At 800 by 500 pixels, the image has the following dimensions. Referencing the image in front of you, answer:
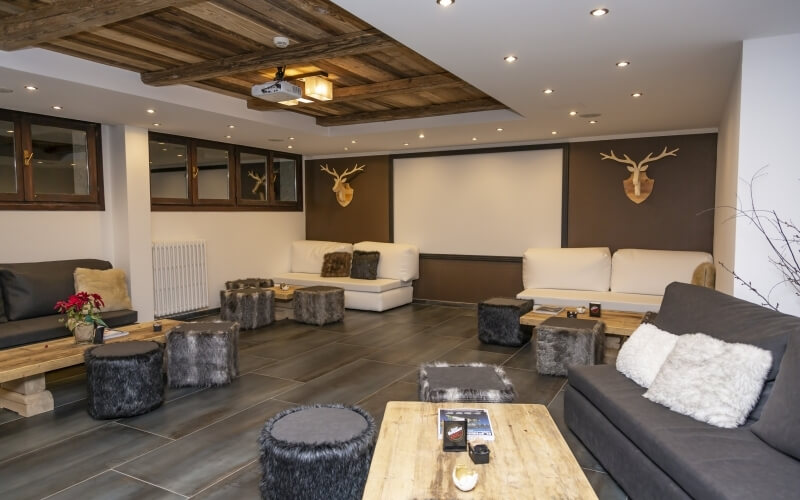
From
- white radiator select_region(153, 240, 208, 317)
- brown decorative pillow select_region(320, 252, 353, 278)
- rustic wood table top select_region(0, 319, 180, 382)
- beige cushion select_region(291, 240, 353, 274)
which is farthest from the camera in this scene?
beige cushion select_region(291, 240, 353, 274)

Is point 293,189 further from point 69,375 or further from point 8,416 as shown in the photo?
point 8,416

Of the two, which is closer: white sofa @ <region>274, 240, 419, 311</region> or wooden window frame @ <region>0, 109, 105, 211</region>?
wooden window frame @ <region>0, 109, 105, 211</region>

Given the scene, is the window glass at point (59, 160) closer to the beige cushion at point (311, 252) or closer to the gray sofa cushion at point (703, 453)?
the beige cushion at point (311, 252)

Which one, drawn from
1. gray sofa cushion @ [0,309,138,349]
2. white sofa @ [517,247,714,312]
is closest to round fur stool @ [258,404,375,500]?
gray sofa cushion @ [0,309,138,349]

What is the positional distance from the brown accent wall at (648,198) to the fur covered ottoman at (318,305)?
127 inches

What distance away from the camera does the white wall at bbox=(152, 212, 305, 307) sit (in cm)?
667

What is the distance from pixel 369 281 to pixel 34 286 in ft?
13.0

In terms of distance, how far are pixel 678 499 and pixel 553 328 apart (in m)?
2.40

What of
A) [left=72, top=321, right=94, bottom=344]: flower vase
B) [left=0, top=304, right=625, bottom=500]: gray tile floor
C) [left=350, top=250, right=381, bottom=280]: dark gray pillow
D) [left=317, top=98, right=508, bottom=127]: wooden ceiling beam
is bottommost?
[left=0, top=304, right=625, bottom=500]: gray tile floor

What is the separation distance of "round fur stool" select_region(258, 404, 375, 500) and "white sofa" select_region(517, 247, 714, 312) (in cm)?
420

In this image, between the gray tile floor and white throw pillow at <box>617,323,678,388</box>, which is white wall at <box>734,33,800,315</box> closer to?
white throw pillow at <box>617,323,678,388</box>

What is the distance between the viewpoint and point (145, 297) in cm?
593

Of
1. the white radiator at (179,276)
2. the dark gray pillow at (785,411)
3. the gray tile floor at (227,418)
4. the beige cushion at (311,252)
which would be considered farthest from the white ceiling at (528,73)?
the gray tile floor at (227,418)

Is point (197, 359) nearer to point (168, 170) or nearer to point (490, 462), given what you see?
point (490, 462)
